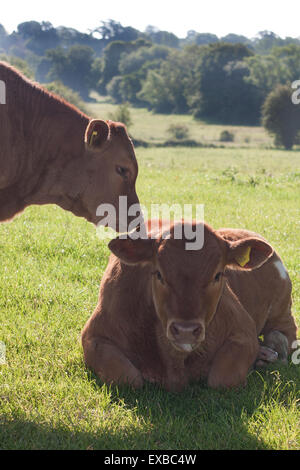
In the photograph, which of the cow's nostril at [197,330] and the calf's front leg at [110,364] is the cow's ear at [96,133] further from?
the cow's nostril at [197,330]

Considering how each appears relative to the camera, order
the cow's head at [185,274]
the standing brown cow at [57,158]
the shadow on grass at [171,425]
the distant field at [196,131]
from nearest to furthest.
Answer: the shadow on grass at [171,425] → the cow's head at [185,274] → the standing brown cow at [57,158] → the distant field at [196,131]

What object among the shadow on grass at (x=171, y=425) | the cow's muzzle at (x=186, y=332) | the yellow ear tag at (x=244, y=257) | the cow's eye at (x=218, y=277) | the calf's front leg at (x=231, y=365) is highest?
the yellow ear tag at (x=244, y=257)

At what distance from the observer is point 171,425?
3725mm

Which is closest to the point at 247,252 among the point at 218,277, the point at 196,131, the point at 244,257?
the point at 244,257

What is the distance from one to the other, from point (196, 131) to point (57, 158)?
258ft

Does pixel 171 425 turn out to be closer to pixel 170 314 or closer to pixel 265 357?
pixel 170 314

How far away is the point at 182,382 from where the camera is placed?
4270mm

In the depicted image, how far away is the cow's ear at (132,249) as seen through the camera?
4188mm

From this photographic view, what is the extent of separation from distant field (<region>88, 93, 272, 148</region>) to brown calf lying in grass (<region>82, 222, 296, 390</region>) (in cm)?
5590

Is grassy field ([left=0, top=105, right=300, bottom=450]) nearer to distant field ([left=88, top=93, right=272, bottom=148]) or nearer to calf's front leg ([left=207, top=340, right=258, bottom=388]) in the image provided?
calf's front leg ([left=207, top=340, right=258, bottom=388])

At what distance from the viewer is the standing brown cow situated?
518 centimetres

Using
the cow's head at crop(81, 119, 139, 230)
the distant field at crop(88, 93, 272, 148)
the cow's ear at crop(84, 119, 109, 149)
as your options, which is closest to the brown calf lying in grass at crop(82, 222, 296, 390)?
the cow's head at crop(81, 119, 139, 230)

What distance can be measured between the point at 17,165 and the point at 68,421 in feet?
8.16

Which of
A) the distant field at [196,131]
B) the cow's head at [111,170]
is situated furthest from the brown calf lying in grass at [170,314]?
the distant field at [196,131]
